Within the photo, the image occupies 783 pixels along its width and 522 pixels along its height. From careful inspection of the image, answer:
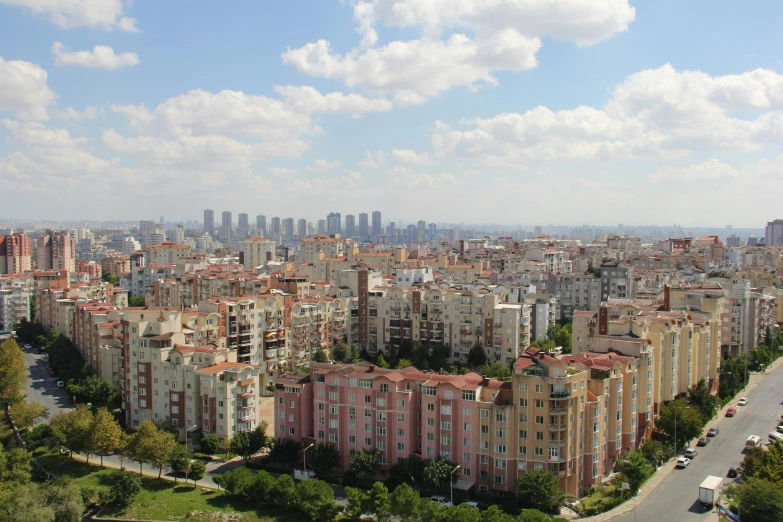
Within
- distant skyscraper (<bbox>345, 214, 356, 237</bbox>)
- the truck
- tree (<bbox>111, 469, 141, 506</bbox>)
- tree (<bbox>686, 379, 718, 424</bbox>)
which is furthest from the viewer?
distant skyscraper (<bbox>345, 214, 356, 237</bbox>)

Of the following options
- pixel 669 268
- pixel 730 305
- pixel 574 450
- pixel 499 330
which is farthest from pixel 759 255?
pixel 574 450

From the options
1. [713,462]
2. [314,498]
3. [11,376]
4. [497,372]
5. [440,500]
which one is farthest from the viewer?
[497,372]

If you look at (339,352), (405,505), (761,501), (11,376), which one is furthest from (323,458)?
(11,376)

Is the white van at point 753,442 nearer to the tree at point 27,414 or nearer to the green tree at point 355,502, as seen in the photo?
the green tree at point 355,502

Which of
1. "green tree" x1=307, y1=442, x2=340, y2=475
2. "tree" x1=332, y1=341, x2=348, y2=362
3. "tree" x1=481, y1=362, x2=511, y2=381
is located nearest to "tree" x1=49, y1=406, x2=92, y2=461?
"green tree" x1=307, y1=442, x2=340, y2=475

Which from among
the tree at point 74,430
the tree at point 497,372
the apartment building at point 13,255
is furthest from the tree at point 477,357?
the apartment building at point 13,255

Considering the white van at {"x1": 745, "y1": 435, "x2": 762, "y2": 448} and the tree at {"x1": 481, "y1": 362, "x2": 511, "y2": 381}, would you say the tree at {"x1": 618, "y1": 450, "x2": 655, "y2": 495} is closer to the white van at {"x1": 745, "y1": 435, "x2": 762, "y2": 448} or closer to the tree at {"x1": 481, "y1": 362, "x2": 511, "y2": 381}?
the white van at {"x1": 745, "y1": 435, "x2": 762, "y2": 448}

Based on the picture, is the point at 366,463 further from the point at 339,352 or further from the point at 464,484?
the point at 339,352
